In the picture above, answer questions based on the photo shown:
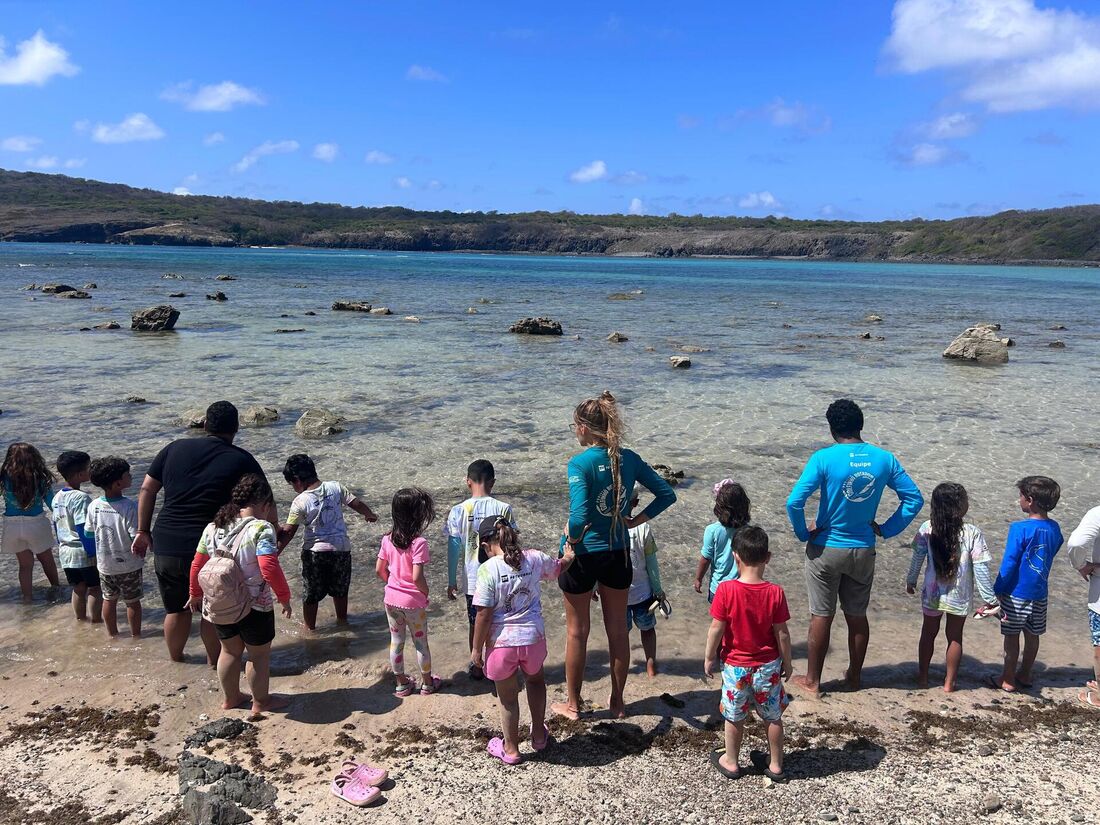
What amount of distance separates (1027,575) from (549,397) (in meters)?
12.1

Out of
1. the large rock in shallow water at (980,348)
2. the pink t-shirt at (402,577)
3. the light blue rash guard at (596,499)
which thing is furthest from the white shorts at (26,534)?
the large rock in shallow water at (980,348)

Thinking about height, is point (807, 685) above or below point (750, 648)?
below

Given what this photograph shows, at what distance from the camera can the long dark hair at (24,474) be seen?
6.57 m

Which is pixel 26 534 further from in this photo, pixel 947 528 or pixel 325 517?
pixel 947 528

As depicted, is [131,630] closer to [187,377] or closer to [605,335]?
[187,377]

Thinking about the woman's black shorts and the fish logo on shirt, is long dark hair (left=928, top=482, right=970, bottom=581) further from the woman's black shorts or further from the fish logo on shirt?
the woman's black shorts

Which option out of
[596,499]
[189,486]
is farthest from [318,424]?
[596,499]

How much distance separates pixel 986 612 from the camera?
5.57 meters

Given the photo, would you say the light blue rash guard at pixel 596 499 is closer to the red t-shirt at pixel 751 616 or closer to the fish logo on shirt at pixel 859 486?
the red t-shirt at pixel 751 616

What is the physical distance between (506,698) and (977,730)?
3.15m

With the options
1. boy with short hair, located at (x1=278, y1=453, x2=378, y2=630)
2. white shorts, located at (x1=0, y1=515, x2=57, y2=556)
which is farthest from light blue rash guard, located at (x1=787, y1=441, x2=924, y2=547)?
white shorts, located at (x1=0, y1=515, x2=57, y2=556)

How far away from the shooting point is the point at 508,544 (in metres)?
4.43

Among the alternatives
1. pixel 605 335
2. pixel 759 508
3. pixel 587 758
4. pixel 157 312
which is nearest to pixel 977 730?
pixel 587 758

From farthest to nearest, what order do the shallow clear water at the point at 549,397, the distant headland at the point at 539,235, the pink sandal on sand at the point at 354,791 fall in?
the distant headland at the point at 539,235 < the shallow clear water at the point at 549,397 < the pink sandal on sand at the point at 354,791
